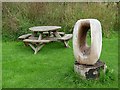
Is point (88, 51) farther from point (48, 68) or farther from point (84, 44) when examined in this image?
point (48, 68)

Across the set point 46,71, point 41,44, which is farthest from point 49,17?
point 46,71

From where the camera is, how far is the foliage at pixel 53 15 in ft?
33.8

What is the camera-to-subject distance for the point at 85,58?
5578 millimetres

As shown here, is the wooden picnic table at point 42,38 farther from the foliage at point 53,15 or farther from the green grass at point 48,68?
the foliage at point 53,15

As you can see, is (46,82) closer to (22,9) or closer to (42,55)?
(42,55)

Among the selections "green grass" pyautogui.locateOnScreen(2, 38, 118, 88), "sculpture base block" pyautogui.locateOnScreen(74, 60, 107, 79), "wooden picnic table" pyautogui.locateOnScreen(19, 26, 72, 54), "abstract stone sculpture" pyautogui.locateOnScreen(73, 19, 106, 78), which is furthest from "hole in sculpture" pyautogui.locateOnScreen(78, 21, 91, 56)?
"wooden picnic table" pyautogui.locateOnScreen(19, 26, 72, 54)

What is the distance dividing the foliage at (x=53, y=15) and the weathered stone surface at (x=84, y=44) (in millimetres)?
4463

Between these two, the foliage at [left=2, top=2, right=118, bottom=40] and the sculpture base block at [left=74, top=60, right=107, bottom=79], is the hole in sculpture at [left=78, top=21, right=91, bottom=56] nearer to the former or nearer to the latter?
the sculpture base block at [left=74, top=60, right=107, bottom=79]

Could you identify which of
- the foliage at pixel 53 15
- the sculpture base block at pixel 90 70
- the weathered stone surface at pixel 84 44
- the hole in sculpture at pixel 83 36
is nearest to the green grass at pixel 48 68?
the sculpture base block at pixel 90 70

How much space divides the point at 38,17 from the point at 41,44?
2.58 m

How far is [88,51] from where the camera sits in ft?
19.3

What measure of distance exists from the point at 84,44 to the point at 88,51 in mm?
266

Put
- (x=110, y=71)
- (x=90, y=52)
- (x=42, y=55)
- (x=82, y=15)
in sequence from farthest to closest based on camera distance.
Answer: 1. (x=82, y=15)
2. (x=42, y=55)
3. (x=110, y=71)
4. (x=90, y=52)

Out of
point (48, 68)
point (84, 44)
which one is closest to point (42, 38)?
point (48, 68)
